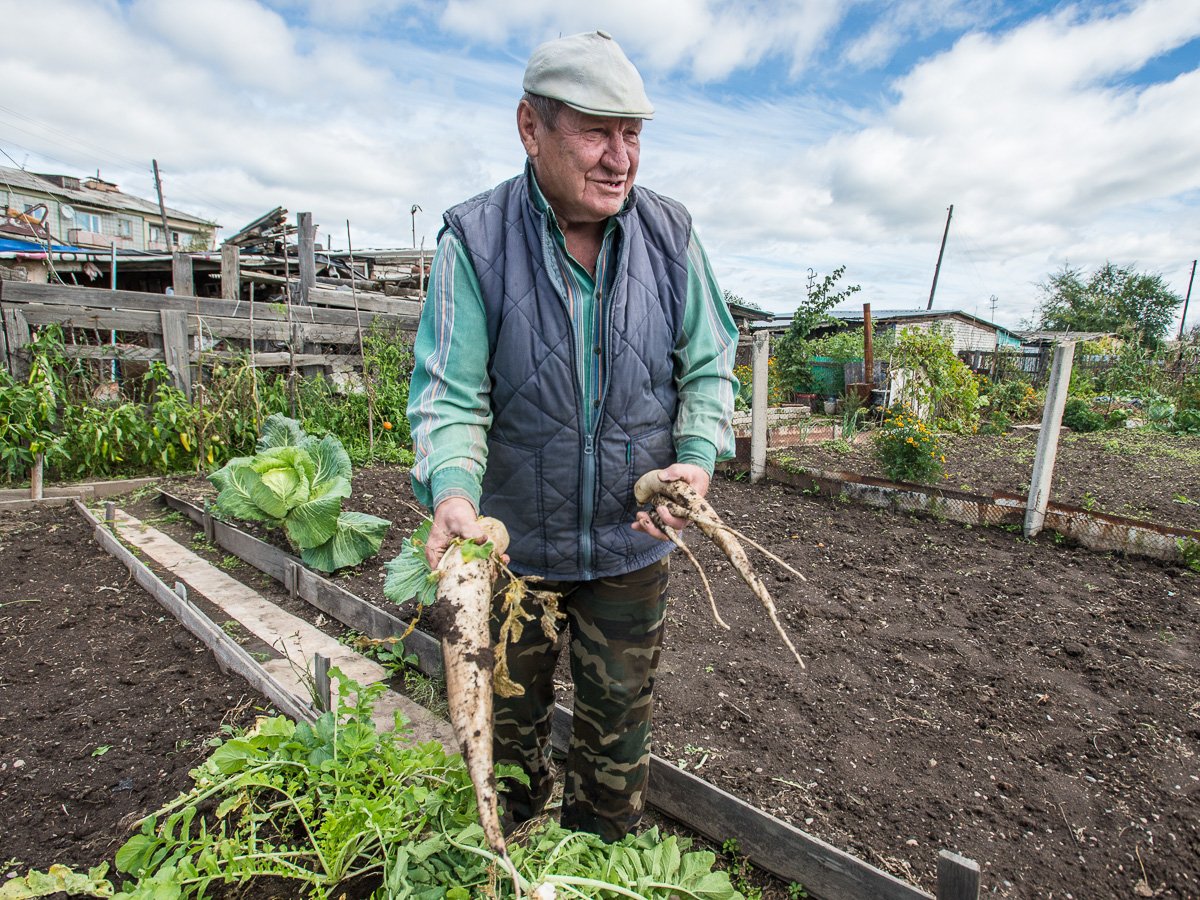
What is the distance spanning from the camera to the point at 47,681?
2818mm

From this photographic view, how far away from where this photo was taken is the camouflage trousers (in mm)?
1661

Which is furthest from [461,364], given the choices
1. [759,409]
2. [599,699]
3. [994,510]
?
[759,409]

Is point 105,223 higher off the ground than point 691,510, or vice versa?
point 105,223

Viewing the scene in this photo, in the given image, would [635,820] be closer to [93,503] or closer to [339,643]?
[339,643]

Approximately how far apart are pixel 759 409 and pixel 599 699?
4.48 m

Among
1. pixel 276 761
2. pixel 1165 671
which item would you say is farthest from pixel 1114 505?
pixel 276 761

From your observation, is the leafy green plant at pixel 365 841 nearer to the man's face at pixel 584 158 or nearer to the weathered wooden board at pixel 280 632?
the weathered wooden board at pixel 280 632

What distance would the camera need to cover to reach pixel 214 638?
116 inches

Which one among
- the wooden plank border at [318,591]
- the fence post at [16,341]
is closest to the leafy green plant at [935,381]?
the wooden plank border at [318,591]

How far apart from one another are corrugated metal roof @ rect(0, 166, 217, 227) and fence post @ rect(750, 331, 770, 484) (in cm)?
2926

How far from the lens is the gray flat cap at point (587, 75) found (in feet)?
4.36

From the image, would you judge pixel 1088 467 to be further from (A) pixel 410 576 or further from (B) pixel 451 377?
(B) pixel 451 377

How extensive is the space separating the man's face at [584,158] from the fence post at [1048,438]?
12.5 ft

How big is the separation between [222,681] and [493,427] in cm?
199
